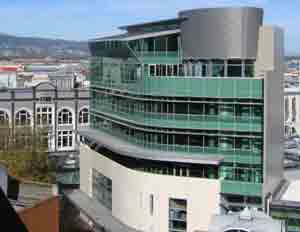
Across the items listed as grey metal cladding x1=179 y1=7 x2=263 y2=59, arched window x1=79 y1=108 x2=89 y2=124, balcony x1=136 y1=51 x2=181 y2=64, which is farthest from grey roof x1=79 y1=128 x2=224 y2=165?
arched window x1=79 y1=108 x2=89 y2=124

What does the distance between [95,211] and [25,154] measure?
6.34m

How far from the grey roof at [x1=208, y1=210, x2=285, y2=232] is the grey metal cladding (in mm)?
8998

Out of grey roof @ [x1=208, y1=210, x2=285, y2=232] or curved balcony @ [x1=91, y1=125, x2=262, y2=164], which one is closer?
grey roof @ [x1=208, y1=210, x2=285, y2=232]

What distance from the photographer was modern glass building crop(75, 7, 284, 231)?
88.0 ft

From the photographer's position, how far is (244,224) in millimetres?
19609

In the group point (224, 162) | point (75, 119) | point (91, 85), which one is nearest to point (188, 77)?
point (224, 162)

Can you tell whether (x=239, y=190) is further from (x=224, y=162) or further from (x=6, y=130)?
(x=6, y=130)

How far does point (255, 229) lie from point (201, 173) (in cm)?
865

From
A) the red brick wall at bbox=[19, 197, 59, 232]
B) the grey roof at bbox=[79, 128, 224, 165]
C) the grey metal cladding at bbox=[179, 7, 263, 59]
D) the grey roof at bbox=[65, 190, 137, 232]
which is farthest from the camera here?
the grey roof at bbox=[65, 190, 137, 232]

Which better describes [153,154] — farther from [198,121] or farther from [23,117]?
[23,117]

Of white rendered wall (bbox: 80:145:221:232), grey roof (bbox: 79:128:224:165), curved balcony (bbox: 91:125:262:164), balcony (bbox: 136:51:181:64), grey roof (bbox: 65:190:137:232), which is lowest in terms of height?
grey roof (bbox: 65:190:137:232)

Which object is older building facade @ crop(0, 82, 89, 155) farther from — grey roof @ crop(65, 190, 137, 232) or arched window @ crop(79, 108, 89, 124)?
grey roof @ crop(65, 190, 137, 232)

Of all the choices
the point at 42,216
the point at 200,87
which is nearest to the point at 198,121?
the point at 200,87

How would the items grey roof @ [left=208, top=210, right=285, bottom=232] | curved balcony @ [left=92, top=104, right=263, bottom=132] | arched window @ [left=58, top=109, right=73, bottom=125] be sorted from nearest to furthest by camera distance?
grey roof @ [left=208, top=210, right=285, bottom=232] → curved balcony @ [left=92, top=104, right=263, bottom=132] → arched window @ [left=58, top=109, right=73, bottom=125]
